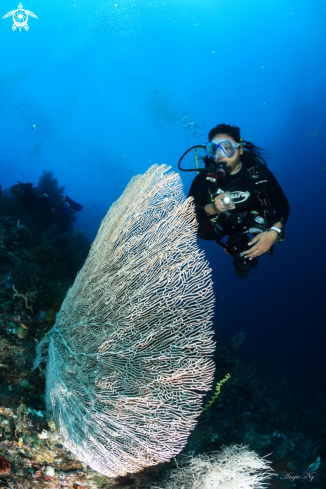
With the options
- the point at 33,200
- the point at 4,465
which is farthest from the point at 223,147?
the point at 33,200

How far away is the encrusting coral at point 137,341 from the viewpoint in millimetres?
2938

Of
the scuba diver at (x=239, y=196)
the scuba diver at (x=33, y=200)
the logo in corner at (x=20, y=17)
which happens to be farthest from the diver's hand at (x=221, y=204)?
the logo in corner at (x=20, y=17)

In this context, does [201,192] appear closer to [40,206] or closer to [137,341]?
[137,341]

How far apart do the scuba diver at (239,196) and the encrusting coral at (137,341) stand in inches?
38.0

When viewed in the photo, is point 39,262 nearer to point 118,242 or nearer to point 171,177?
point 118,242

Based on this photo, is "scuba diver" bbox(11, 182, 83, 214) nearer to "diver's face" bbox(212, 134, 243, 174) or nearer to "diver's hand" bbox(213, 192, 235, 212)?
"diver's face" bbox(212, 134, 243, 174)

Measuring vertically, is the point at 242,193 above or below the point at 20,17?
below

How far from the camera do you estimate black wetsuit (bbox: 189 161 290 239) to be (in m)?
4.23

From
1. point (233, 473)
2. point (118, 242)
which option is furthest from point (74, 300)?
point (233, 473)

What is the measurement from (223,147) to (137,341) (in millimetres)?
3080

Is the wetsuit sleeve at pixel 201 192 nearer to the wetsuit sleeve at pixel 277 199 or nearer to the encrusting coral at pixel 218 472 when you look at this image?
the wetsuit sleeve at pixel 277 199

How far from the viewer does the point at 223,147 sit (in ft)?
13.5

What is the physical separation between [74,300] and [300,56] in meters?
35.8

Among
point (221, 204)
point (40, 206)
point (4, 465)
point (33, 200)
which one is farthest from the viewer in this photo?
point (40, 206)
